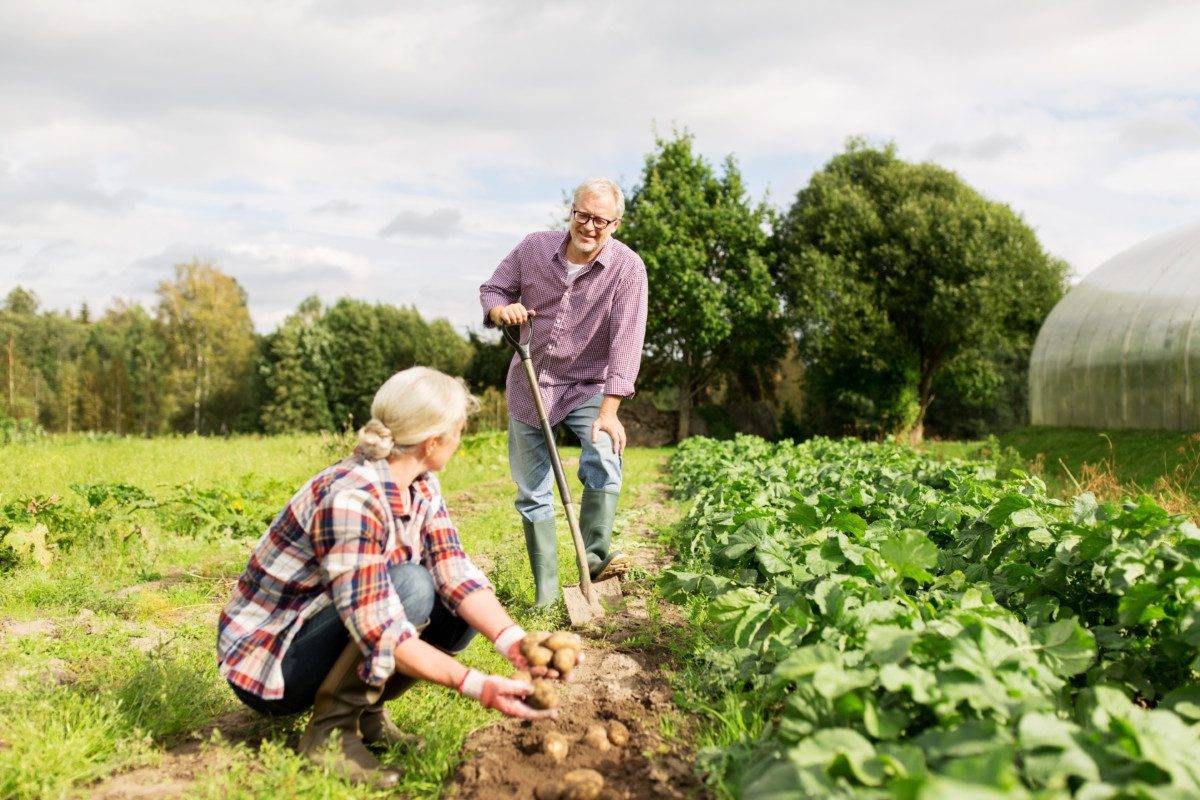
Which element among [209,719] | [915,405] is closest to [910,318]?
[915,405]

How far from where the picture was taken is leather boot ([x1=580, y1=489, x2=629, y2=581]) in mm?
4109

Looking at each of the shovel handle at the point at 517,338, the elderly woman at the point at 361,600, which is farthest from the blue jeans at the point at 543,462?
→ the elderly woman at the point at 361,600

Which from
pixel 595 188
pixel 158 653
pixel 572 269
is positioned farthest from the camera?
pixel 572 269

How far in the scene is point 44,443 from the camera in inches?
500

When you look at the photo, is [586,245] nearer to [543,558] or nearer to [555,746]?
[543,558]

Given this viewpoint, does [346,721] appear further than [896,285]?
No

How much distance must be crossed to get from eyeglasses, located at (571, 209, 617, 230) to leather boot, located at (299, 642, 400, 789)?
2088 millimetres

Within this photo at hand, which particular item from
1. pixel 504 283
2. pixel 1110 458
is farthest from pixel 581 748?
pixel 1110 458

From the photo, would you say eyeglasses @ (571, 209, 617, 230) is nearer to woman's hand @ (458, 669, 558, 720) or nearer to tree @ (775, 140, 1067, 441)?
woman's hand @ (458, 669, 558, 720)

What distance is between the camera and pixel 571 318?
13.1ft

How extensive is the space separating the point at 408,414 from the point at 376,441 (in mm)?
108

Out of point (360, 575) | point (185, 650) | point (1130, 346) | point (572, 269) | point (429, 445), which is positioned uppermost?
point (572, 269)

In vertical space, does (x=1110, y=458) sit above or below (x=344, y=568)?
below

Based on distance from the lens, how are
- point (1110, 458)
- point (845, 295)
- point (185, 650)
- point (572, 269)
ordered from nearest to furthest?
point (185, 650), point (572, 269), point (1110, 458), point (845, 295)
